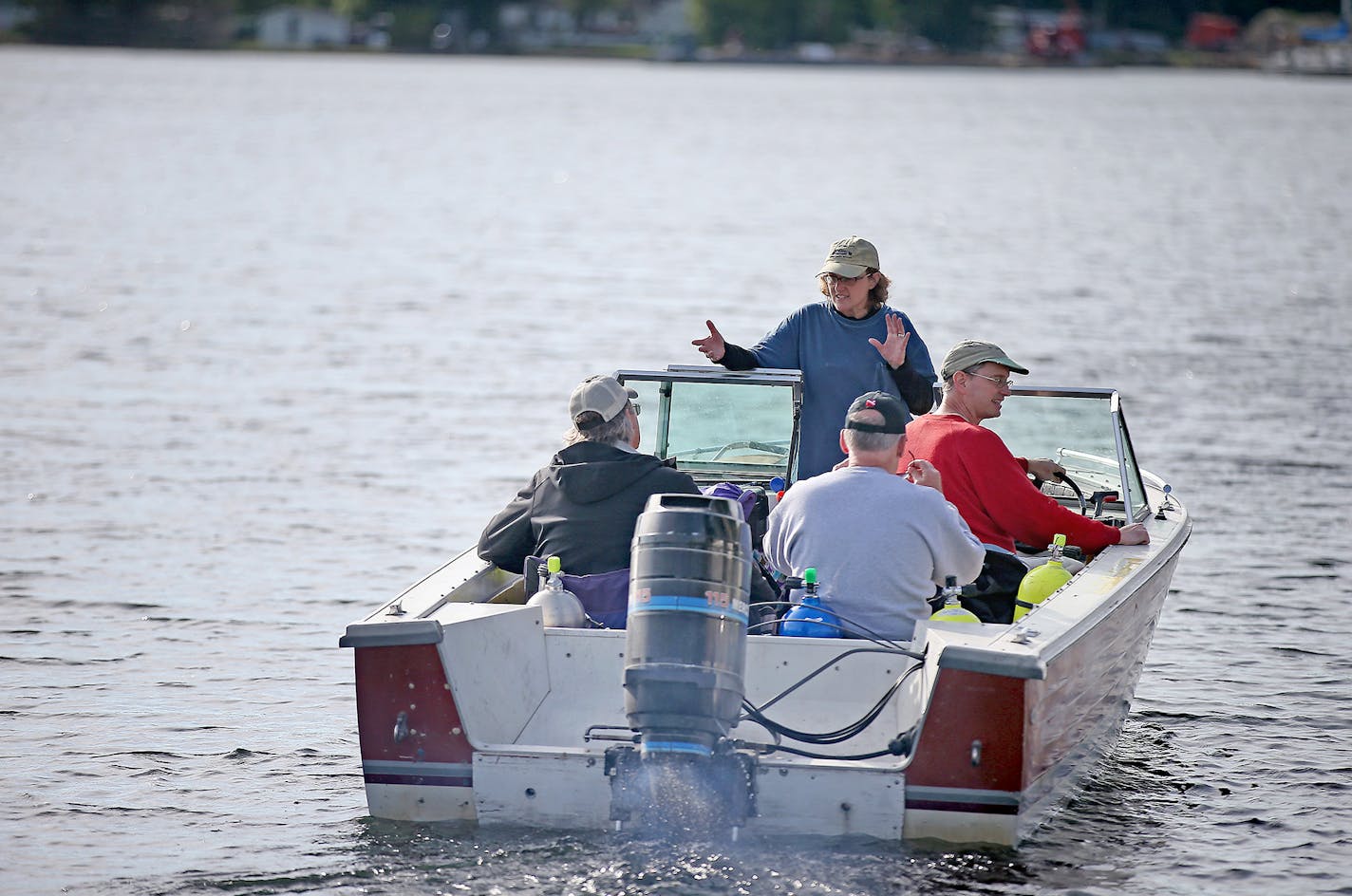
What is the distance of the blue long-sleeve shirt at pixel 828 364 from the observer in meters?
8.03

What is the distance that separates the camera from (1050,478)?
8.41 metres

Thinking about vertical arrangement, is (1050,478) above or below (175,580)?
above

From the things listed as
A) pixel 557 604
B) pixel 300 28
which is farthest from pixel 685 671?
pixel 300 28

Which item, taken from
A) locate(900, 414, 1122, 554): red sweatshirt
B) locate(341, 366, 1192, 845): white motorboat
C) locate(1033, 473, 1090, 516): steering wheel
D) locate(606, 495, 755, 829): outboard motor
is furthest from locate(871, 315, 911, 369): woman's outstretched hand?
locate(606, 495, 755, 829): outboard motor

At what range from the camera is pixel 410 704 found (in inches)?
237

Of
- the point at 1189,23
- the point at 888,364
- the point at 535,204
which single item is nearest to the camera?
the point at 888,364

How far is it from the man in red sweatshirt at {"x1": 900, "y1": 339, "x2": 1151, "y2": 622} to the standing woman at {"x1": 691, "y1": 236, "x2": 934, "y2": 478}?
512 mm

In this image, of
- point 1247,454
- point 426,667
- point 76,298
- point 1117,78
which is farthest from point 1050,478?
point 1117,78

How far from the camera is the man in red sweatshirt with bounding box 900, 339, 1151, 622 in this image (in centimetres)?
713

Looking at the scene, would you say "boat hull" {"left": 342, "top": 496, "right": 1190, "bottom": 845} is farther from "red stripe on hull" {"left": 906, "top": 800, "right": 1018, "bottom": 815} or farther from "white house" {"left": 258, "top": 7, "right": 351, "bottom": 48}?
"white house" {"left": 258, "top": 7, "right": 351, "bottom": 48}

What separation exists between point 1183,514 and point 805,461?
1747mm

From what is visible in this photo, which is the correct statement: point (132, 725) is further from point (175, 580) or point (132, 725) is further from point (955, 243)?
point (955, 243)

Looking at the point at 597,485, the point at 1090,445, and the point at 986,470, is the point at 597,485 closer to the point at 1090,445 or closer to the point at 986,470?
the point at 986,470

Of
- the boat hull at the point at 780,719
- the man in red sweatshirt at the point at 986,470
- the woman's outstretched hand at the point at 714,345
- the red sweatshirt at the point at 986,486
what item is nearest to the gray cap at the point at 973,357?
the man in red sweatshirt at the point at 986,470
